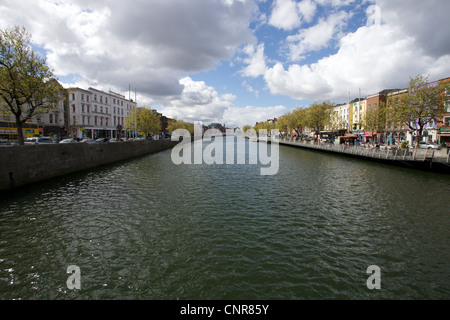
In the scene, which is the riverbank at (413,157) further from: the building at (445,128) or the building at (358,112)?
the building at (358,112)

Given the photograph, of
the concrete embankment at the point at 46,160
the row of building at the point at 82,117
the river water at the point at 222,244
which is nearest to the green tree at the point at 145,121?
the row of building at the point at 82,117

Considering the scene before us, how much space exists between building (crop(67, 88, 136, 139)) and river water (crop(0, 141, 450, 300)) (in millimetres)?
47623

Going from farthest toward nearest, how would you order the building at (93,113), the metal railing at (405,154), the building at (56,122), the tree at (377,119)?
the building at (93,113) < the building at (56,122) < the tree at (377,119) < the metal railing at (405,154)

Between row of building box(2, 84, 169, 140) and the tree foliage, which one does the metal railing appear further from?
the tree foliage

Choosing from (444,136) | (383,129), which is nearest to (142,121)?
A: (383,129)

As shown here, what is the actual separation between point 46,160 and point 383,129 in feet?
179

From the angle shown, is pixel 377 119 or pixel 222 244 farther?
pixel 377 119

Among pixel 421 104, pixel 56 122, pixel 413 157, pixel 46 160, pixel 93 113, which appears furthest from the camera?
pixel 93 113

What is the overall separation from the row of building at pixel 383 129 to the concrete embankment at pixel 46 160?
43382mm

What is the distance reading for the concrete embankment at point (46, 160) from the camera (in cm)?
1390

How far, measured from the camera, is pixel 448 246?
7.69 metres

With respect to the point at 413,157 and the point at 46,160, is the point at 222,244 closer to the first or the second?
the point at 46,160

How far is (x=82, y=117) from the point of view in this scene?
6400cm

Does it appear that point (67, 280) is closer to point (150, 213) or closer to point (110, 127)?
point (150, 213)
